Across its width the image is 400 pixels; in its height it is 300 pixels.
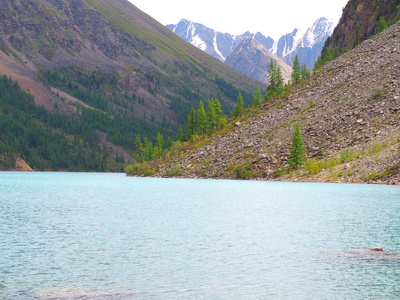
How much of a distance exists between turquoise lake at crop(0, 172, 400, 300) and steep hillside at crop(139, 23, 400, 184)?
53245mm

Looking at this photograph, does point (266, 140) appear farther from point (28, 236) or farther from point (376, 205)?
point (28, 236)

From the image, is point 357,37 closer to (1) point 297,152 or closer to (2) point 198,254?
(1) point 297,152

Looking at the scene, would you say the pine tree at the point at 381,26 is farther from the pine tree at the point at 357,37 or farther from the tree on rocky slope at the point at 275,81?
the tree on rocky slope at the point at 275,81

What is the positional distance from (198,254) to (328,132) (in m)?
102

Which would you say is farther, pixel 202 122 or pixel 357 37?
pixel 357 37

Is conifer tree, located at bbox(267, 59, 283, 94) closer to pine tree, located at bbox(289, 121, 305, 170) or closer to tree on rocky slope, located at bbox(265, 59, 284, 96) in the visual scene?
tree on rocky slope, located at bbox(265, 59, 284, 96)

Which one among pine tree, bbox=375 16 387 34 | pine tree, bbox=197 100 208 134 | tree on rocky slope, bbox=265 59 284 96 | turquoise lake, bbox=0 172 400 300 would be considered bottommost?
turquoise lake, bbox=0 172 400 300

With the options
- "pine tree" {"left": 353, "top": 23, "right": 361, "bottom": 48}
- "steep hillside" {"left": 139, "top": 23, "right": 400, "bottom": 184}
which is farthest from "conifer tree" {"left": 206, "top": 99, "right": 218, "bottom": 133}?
"pine tree" {"left": 353, "top": 23, "right": 361, "bottom": 48}

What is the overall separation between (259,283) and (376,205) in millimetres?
40243

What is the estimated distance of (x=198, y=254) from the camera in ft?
97.9

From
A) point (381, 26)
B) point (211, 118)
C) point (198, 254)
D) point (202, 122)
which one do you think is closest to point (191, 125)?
point (202, 122)

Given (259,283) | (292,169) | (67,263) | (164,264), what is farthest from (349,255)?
(292,169)

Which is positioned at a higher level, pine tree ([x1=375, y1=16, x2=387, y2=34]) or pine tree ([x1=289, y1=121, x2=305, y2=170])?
pine tree ([x1=375, y1=16, x2=387, y2=34])

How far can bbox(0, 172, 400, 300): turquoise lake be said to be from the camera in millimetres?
21891
